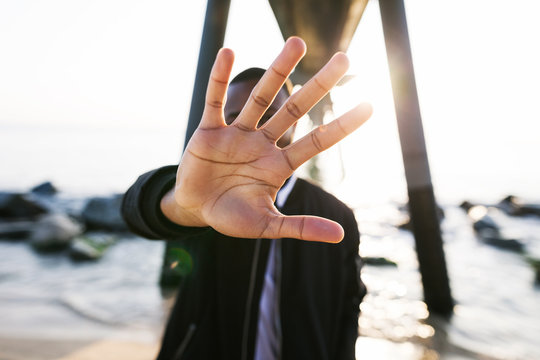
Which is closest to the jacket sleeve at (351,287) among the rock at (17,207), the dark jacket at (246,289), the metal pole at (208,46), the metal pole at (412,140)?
the dark jacket at (246,289)

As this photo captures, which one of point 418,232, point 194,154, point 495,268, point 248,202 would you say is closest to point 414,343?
point 418,232

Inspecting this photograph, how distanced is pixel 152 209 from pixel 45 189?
648 inches

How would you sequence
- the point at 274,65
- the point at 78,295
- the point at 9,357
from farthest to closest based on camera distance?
the point at 78,295, the point at 9,357, the point at 274,65

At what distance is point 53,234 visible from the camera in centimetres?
508

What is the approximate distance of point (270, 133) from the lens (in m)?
0.87

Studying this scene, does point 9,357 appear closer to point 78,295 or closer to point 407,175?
point 78,295

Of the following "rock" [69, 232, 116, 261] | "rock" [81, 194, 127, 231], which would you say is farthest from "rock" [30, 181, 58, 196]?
"rock" [69, 232, 116, 261]

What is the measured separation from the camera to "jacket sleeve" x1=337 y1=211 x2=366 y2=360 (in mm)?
1248

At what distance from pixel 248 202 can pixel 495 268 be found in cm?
545

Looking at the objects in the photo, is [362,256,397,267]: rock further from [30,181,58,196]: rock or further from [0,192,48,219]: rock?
[30,181,58,196]: rock

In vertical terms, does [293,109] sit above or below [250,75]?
below

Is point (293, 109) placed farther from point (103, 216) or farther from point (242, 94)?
point (103, 216)

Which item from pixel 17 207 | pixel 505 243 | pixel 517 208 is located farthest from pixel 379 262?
pixel 17 207

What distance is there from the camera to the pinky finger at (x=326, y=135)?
0.80 meters
